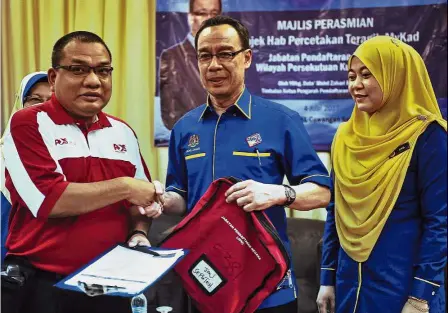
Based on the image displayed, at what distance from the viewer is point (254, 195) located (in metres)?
1.65

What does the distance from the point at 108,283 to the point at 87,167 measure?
397 millimetres

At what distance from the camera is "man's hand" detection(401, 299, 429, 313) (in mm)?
1764

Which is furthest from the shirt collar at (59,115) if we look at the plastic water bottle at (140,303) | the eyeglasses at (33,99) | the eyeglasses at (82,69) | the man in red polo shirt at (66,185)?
the plastic water bottle at (140,303)

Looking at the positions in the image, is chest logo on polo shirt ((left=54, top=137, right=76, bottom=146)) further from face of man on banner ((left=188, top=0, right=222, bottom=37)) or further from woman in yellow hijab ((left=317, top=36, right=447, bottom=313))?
face of man on banner ((left=188, top=0, right=222, bottom=37))

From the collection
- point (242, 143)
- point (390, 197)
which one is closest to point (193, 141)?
point (242, 143)

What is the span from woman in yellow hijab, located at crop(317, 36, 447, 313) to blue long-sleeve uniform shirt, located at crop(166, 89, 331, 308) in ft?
0.69

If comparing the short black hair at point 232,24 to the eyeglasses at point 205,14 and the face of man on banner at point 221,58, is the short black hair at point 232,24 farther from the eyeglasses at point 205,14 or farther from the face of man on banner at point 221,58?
the eyeglasses at point 205,14

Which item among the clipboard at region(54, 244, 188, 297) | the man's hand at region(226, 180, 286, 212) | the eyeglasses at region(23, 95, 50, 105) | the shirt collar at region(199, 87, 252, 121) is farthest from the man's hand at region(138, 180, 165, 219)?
the eyeglasses at region(23, 95, 50, 105)

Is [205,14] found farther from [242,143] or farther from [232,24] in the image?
[242,143]

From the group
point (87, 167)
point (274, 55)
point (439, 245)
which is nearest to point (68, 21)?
point (274, 55)

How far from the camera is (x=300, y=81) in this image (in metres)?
3.34

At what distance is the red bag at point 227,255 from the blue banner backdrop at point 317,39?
1719 mm

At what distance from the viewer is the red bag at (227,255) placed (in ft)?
5.56

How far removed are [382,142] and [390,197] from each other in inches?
7.6
